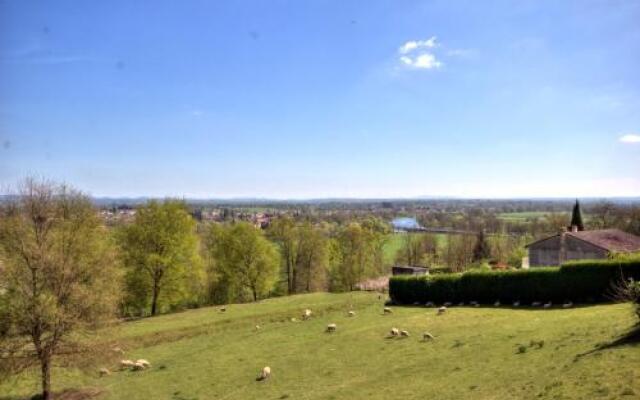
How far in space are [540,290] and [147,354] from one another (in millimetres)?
26719

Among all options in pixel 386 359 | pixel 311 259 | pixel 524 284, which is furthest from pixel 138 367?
pixel 311 259

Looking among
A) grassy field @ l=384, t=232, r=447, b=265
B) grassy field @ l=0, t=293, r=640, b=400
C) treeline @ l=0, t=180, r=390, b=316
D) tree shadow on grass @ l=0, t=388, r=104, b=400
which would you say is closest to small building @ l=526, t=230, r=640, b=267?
grassy field @ l=0, t=293, r=640, b=400

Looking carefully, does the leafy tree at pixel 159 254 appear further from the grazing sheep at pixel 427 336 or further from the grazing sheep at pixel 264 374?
the grazing sheep at pixel 427 336

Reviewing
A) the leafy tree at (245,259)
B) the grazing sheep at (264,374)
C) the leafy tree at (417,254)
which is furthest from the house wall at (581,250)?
the grazing sheep at (264,374)

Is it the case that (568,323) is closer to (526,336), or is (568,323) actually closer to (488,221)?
(526,336)

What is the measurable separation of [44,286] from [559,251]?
53.1 m

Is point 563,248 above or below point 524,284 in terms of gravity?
above

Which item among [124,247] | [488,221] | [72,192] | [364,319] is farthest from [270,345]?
[488,221]

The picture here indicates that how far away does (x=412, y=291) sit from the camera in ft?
132

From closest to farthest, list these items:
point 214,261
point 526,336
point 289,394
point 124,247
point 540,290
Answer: point 289,394 < point 526,336 < point 540,290 < point 124,247 < point 214,261

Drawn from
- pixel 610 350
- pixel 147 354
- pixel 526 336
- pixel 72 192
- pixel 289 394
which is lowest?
pixel 147 354

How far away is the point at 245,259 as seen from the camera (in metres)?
64.0

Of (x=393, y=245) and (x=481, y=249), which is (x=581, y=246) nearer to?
(x=481, y=249)

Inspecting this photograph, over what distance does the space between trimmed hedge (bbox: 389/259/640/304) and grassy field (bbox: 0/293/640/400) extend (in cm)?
300
